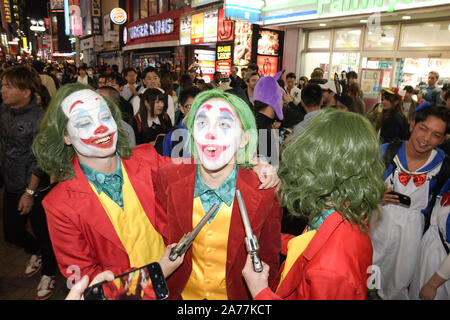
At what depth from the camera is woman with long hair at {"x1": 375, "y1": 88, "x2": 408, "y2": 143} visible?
3672 millimetres

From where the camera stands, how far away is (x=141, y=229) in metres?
1.58

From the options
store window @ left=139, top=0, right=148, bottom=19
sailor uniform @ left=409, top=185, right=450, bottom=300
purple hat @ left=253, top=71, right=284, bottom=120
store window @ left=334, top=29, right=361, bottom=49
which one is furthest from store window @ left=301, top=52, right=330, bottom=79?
store window @ left=139, top=0, right=148, bottom=19

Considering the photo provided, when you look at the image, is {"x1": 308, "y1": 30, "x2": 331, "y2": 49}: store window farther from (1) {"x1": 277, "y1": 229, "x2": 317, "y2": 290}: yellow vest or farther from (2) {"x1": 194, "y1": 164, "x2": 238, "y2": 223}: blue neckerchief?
(1) {"x1": 277, "y1": 229, "x2": 317, "y2": 290}: yellow vest

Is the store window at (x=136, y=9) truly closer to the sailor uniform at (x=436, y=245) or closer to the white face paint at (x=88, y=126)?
the white face paint at (x=88, y=126)

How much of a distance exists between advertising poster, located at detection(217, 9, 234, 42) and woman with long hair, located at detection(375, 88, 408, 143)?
22.6 feet

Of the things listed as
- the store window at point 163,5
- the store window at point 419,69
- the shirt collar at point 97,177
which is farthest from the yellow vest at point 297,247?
the store window at point 163,5

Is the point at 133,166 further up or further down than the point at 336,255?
further up

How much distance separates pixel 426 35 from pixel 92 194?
8085 millimetres

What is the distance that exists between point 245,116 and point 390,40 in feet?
25.2

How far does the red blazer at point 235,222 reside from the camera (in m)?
1.47

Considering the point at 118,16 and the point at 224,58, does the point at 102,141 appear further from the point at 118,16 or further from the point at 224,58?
the point at 118,16
